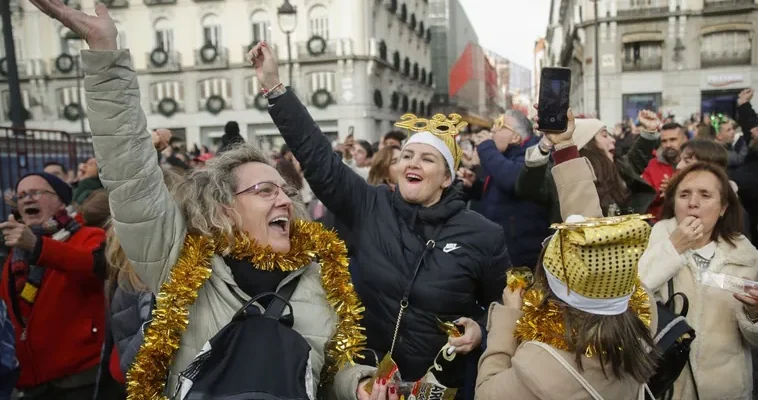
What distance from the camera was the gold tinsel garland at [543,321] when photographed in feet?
6.65

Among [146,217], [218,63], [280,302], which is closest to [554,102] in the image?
[280,302]

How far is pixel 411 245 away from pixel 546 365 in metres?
1.08

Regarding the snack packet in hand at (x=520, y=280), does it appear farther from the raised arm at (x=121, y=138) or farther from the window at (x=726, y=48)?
the window at (x=726, y=48)

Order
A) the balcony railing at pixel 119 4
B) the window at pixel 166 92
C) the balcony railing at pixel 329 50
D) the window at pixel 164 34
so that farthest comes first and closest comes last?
the window at pixel 164 34 < the window at pixel 166 92 < the balcony railing at pixel 119 4 < the balcony railing at pixel 329 50

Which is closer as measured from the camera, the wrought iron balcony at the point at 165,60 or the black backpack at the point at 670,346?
the black backpack at the point at 670,346

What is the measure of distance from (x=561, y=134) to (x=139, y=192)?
166cm

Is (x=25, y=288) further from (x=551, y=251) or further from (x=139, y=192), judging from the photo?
(x=551, y=251)

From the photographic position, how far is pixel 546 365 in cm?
198

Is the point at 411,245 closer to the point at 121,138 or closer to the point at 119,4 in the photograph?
the point at 121,138

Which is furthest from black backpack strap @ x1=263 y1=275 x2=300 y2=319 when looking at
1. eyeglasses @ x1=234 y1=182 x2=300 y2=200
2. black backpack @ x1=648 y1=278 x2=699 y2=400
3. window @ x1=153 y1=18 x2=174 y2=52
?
window @ x1=153 y1=18 x2=174 y2=52

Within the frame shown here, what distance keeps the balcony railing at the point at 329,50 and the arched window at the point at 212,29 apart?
5.02 metres

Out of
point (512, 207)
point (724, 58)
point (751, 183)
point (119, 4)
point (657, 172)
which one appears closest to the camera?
point (512, 207)

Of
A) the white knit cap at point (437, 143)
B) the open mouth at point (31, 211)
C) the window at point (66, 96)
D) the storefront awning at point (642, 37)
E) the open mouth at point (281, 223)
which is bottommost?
the open mouth at point (31, 211)

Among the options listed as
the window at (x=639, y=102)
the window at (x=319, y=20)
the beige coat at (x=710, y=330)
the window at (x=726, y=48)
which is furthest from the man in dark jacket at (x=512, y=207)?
the window at (x=319, y=20)
